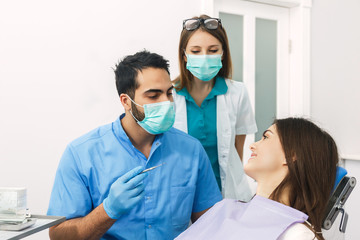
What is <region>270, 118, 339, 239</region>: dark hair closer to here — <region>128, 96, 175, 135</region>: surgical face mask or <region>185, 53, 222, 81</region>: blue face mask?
<region>128, 96, 175, 135</region>: surgical face mask

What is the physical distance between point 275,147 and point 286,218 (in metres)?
0.25

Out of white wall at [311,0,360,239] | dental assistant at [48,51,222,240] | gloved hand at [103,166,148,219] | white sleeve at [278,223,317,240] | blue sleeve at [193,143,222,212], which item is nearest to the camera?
white sleeve at [278,223,317,240]

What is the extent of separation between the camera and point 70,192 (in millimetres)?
1442

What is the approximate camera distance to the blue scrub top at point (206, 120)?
78.1 inches

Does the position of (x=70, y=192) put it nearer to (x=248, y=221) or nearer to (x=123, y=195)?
(x=123, y=195)

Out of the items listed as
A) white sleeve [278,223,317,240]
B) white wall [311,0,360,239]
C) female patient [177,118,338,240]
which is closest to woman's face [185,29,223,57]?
female patient [177,118,338,240]

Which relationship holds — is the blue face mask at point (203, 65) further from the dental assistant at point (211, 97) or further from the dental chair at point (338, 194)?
the dental chair at point (338, 194)

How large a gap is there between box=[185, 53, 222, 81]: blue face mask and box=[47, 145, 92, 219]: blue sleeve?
75cm

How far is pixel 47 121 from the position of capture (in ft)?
7.73

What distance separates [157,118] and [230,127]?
22.6 inches

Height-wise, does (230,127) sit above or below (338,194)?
above

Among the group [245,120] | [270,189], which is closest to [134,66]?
[270,189]

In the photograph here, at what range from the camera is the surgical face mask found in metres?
1.55

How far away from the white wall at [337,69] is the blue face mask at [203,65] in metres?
1.84
